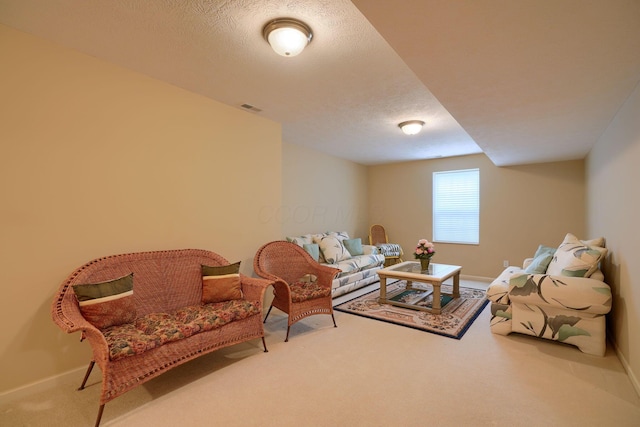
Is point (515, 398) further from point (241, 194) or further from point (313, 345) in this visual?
point (241, 194)

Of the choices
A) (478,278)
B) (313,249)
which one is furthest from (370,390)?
(478,278)

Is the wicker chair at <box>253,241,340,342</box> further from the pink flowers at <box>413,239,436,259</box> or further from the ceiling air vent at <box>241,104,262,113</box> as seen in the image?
the ceiling air vent at <box>241,104,262,113</box>

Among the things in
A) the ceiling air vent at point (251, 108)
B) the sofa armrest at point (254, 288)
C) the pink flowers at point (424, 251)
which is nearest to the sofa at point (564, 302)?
the pink flowers at point (424, 251)

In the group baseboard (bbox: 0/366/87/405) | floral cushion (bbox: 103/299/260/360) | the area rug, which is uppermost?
floral cushion (bbox: 103/299/260/360)

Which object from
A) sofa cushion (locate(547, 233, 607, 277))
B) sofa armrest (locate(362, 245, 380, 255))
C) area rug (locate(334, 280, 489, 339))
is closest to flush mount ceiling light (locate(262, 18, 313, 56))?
area rug (locate(334, 280, 489, 339))

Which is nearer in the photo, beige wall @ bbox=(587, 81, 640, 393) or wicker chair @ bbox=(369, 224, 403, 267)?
beige wall @ bbox=(587, 81, 640, 393)

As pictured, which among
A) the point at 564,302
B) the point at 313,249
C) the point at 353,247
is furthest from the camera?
the point at 353,247

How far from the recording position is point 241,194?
349 centimetres

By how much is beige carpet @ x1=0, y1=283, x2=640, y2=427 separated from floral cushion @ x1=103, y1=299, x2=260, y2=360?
42 centimetres

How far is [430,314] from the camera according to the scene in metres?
3.63

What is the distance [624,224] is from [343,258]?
338cm

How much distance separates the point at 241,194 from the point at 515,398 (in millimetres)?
3082

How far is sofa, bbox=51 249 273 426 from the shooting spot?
72.9 inches

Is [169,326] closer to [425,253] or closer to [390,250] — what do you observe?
[425,253]
